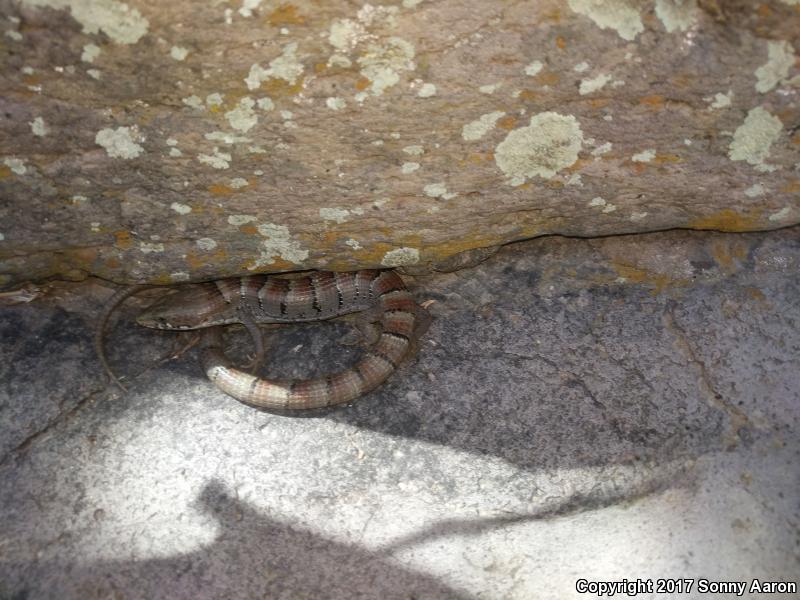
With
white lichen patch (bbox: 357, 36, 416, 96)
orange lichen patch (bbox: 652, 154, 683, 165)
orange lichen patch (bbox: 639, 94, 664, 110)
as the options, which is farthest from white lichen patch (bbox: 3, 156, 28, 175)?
orange lichen patch (bbox: 652, 154, 683, 165)

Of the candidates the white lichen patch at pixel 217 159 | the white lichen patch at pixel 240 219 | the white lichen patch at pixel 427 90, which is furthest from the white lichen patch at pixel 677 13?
the white lichen patch at pixel 240 219

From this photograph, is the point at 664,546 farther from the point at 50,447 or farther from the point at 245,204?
the point at 50,447

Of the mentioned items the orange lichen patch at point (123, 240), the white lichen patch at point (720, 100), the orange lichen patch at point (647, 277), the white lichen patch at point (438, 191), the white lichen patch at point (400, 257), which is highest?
the white lichen patch at point (720, 100)

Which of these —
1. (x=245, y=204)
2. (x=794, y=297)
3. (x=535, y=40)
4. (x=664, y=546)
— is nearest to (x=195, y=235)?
(x=245, y=204)

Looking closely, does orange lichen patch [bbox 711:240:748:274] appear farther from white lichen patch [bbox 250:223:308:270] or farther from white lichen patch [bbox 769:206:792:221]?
white lichen patch [bbox 250:223:308:270]

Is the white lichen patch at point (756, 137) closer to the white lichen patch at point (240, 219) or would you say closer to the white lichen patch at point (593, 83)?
the white lichen patch at point (593, 83)

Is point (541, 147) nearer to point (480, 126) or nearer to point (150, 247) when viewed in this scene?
point (480, 126)
